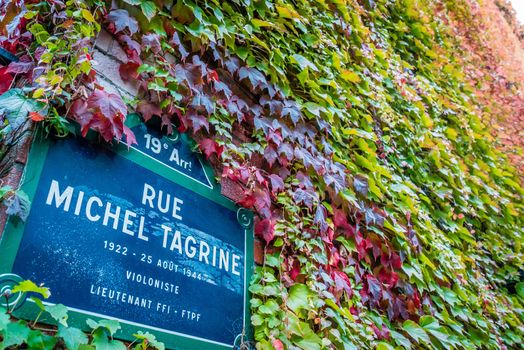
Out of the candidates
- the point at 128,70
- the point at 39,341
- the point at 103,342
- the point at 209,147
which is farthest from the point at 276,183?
the point at 39,341

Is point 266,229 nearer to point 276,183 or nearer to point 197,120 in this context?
point 276,183

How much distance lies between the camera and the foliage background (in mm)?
1191

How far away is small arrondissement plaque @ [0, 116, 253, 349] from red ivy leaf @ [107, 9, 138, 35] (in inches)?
13.2

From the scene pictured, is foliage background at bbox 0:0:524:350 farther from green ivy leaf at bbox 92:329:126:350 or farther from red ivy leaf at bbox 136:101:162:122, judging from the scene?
green ivy leaf at bbox 92:329:126:350

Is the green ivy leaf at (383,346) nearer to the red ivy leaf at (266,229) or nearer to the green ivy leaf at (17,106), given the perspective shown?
the red ivy leaf at (266,229)

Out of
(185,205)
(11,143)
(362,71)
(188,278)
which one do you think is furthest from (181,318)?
(362,71)

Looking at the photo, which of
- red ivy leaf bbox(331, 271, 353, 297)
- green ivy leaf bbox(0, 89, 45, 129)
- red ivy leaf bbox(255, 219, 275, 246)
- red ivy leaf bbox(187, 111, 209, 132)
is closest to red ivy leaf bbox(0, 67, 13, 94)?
green ivy leaf bbox(0, 89, 45, 129)

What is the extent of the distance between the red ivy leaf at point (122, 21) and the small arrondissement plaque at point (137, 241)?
33 cm

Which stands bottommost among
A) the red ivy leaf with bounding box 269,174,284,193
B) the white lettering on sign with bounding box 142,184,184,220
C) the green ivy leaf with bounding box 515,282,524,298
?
the green ivy leaf with bounding box 515,282,524,298

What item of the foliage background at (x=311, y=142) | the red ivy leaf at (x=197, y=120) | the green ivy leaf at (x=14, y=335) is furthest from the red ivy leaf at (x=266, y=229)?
the green ivy leaf at (x=14, y=335)

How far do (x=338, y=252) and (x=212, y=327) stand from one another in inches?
32.4

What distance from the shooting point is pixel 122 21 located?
1318mm

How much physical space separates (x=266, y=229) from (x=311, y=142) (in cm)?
60

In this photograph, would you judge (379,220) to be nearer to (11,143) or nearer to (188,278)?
(188,278)
